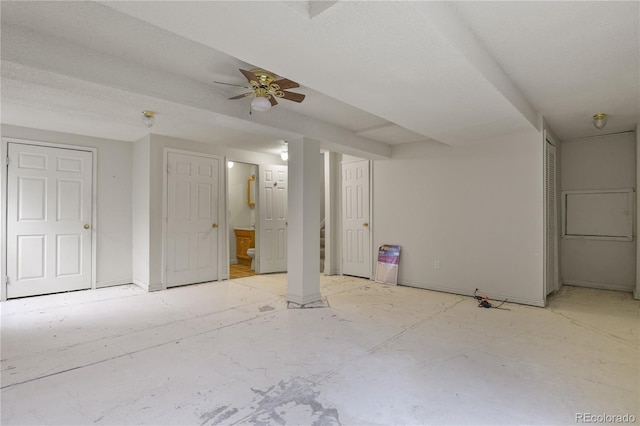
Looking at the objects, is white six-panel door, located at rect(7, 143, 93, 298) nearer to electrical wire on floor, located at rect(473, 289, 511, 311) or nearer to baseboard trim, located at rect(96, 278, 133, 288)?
baseboard trim, located at rect(96, 278, 133, 288)

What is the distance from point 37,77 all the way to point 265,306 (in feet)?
9.83

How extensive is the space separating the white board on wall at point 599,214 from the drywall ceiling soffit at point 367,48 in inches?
122

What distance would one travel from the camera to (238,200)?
7.75 meters

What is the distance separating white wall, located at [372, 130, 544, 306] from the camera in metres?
4.07

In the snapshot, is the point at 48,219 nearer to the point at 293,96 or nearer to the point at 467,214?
the point at 293,96

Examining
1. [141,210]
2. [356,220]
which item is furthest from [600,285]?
[141,210]

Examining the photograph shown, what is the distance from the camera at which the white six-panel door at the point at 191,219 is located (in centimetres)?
490

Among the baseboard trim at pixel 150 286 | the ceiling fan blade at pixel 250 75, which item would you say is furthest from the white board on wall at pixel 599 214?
the baseboard trim at pixel 150 286

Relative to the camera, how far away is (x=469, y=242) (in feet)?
15.1

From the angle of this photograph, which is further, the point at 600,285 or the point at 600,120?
the point at 600,285

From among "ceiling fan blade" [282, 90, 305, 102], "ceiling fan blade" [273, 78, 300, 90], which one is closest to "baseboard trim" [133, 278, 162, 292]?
"ceiling fan blade" [282, 90, 305, 102]

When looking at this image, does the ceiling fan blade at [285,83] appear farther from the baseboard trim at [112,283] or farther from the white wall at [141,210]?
the baseboard trim at [112,283]

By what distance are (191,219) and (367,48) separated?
405cm

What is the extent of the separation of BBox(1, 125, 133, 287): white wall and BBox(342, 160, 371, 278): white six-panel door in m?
3.57
